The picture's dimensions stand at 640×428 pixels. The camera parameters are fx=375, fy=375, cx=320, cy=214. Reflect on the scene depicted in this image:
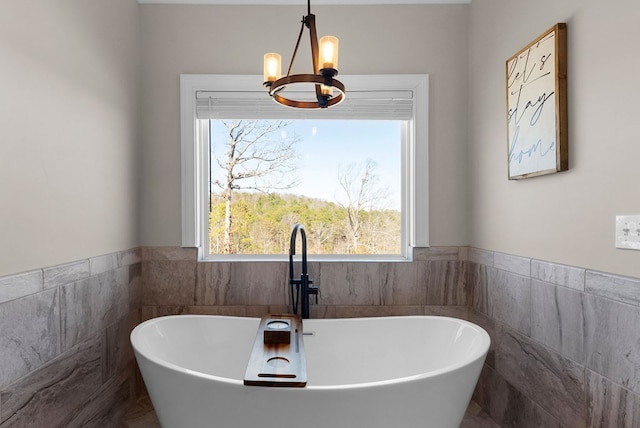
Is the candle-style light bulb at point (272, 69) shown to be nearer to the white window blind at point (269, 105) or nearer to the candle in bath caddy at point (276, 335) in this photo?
the white window blind at point (269, 105)

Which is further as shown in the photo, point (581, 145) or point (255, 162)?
point (255, 162)

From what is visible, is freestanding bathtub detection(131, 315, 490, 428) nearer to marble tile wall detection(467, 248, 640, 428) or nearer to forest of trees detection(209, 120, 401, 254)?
marble tile wall detection(467, 248, 640, 428)

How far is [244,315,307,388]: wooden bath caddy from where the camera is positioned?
4.47ft

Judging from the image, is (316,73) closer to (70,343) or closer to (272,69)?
(272,69)

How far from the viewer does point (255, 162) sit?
2.58 metres

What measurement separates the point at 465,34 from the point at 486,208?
1164 millimetres

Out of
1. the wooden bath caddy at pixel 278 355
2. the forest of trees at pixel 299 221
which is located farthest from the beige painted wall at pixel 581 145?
the wooden bath caddy at pixel 278 355

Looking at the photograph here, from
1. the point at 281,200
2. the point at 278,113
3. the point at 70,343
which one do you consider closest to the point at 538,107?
the point at 278,113

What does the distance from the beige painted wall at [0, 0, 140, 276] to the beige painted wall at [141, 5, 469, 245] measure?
0.12 meters

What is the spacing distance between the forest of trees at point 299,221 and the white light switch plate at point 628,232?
4.49 ft

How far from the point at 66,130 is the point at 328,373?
183cm

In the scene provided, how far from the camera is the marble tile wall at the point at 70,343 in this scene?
4.48 ft

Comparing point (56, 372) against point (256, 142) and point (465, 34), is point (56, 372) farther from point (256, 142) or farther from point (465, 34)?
point (465, 34)

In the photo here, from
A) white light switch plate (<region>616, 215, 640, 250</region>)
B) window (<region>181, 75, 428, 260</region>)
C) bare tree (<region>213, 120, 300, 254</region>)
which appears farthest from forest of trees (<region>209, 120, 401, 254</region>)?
white light switch plate (<region>616, 215, 640, 250</region>)
